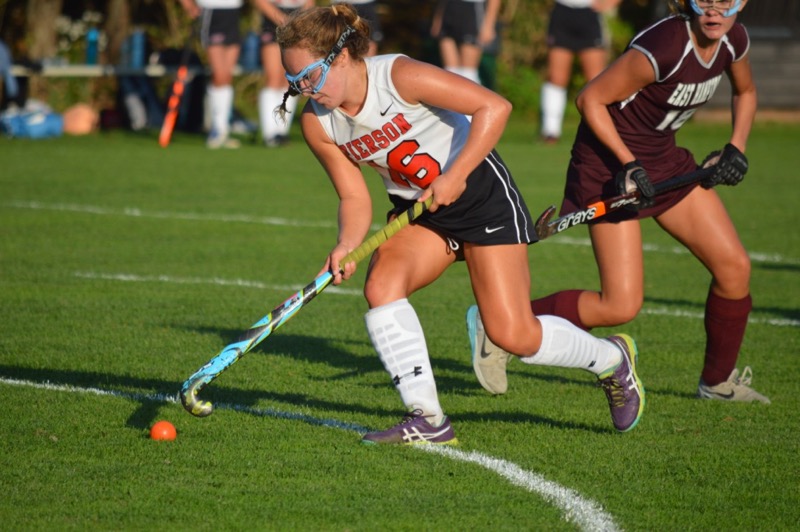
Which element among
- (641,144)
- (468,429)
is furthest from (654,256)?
(468,429)

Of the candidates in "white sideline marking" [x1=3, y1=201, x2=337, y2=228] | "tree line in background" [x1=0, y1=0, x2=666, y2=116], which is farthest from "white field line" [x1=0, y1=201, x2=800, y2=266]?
"tree line in background" [x1=0, y1=0, x2=666, y2=116]

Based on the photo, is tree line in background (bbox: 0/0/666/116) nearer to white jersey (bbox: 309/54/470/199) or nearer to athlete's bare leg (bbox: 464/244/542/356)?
white jersey (bbox: 309/54/470/199)

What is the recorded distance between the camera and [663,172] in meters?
5.31

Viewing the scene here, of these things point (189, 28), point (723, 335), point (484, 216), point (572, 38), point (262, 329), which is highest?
point (484, 216)

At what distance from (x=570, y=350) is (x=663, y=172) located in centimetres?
111

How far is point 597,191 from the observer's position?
5.33 metres

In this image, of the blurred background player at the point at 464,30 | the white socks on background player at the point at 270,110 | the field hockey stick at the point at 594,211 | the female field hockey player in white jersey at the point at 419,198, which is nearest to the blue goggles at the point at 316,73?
the female field hockey player in white jersey at the point at 419,198

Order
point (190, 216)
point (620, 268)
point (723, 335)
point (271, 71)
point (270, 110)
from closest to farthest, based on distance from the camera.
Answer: point (620, 268), point (723, 335), point (190, 216), point (271, 71), point (270, 110)

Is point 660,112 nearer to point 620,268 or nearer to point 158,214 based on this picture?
point 620,268

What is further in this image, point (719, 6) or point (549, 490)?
point (719, 6)

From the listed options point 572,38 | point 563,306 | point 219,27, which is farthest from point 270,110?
point 563,306

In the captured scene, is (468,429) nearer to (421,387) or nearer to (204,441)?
→ (421,387)

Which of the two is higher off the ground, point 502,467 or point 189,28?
point 502,467

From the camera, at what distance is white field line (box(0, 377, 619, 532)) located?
3719 millimetres
